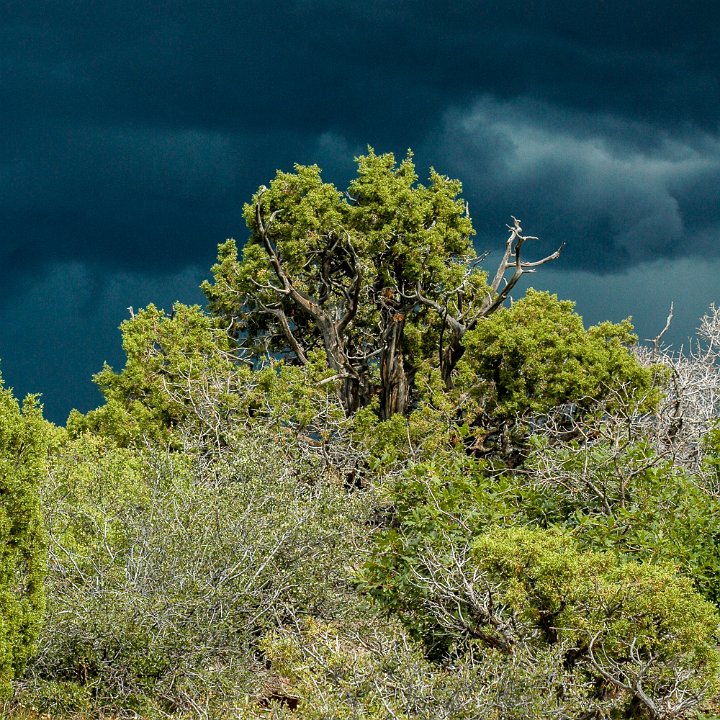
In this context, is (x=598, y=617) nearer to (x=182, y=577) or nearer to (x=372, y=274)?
(x=182, y=577)

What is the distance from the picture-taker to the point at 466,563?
787cm

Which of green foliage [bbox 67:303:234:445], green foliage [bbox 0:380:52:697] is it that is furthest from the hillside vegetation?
green foliage [bbox 67:303:234:445]

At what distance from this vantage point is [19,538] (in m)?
8.18

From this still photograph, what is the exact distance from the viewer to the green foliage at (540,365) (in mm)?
20906

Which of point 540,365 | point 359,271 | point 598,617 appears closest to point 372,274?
point 359,271

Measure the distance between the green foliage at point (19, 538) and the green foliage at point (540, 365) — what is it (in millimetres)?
13874

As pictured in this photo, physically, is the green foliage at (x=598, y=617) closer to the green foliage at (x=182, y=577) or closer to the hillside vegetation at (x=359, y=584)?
the hillside vegetation at (x=359, y=584)

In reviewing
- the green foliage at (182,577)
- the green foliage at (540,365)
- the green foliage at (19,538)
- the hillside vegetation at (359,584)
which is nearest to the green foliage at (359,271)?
the green foliage at (540,365)

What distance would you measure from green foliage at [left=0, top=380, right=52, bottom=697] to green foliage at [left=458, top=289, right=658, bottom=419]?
13874mm

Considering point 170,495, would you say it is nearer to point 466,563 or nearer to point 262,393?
point 466,563

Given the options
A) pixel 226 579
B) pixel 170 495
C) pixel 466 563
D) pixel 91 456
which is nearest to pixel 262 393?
pixel 91 456

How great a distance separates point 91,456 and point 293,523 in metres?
8.48

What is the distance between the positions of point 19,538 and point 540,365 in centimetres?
1470

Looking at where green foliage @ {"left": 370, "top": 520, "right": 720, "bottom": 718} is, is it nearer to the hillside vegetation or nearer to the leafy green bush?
the hillside vegetation
